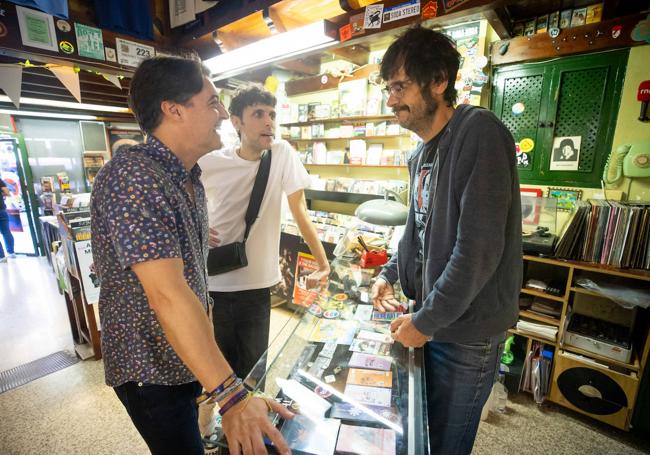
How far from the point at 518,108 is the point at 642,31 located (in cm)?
81

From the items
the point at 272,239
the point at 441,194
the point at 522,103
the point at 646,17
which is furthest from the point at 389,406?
the point at 646,17

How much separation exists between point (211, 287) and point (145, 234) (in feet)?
3.84

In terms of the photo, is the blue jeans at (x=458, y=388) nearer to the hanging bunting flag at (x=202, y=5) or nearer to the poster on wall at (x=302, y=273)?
the poster on wall at (x=302, y=273)

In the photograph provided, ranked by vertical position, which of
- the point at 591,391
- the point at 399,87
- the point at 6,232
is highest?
the point at 399,87

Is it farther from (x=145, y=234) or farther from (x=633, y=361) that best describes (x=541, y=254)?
(x=145, y=234)

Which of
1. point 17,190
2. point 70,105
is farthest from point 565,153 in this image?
point 17,190

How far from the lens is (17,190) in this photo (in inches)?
282

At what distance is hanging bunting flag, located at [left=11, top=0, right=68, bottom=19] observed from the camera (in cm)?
199

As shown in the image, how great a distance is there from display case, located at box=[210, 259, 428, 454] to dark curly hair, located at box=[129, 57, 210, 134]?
0.93 m

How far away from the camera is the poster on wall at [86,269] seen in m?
2.77

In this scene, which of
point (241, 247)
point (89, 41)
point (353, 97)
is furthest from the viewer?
point (353, 97)

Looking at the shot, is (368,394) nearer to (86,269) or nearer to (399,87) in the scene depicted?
(399,87)

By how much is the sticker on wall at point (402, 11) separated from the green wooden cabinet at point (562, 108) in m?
1.29

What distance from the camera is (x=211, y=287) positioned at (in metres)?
1.88
